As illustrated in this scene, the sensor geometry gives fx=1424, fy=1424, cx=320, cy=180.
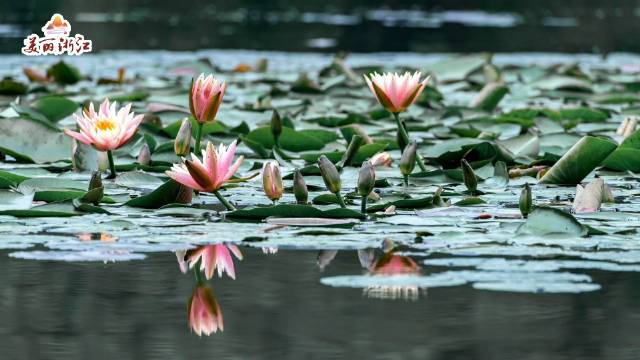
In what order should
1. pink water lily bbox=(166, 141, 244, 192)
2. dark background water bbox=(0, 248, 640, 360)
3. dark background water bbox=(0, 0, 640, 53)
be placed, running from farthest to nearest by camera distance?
dark background water bbox=(0, 0, 640, 53)
pink water lily bbox=(166, 141, 244, 192)
dark background water bbox=(0, 248, 640, 360)

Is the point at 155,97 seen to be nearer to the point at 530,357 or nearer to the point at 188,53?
the point at 188,53

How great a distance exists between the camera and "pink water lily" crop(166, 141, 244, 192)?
3855 millimetres

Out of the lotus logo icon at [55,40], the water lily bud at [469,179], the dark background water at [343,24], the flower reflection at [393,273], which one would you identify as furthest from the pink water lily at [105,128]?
the dark background water at [343,24]

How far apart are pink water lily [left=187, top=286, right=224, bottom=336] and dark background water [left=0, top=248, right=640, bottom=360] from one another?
21 mm

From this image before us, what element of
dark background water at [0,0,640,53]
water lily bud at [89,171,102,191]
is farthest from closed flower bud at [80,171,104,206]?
dark background water at [0,0,640,53]

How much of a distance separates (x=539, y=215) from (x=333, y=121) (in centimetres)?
263

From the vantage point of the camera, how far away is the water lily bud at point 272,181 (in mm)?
4066

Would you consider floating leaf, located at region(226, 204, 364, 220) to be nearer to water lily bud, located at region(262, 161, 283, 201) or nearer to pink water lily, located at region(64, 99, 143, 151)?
water lily bud, located at region(262, 161, 283, 201)

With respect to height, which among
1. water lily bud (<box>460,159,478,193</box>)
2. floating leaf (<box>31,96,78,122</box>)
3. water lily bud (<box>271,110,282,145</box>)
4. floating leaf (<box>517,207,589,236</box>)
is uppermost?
floating leaf (<box>31,96,78,122</box>)

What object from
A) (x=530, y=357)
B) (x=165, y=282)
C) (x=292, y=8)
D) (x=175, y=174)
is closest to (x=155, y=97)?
(x=175, y=174)

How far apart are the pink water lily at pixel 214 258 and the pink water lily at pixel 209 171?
26cm

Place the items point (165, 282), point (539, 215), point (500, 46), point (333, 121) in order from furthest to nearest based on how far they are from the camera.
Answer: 1. point (500, 46)
2. point (333, 121)
3. point (539, 215)
4. point (165, 282)

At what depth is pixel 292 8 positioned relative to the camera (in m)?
18.2

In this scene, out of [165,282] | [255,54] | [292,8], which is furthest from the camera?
[292,8]
